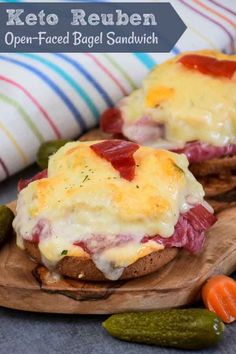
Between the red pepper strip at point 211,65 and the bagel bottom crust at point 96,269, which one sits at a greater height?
the red pepper strip at point 211,65

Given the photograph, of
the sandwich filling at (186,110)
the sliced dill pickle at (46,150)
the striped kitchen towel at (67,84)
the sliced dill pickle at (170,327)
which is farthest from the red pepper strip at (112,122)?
the sliced dill pickle at (170,327)

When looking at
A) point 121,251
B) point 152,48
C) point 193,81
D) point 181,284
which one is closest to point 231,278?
point 181,284

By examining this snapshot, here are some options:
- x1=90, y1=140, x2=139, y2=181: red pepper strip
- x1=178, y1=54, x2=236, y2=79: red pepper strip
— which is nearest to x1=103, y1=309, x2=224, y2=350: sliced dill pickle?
x1=90, y1=140, x2=139, y2=181: red pepper strip

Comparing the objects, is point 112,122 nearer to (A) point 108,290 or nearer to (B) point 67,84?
(B) point 67,84

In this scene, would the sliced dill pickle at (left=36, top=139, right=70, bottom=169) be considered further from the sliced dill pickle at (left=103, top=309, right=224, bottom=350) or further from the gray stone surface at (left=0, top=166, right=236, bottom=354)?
the sliced dill pickle at (left=103, top=309, right=224, bottom=350)

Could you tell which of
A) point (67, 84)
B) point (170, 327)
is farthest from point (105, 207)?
point (67, 84)

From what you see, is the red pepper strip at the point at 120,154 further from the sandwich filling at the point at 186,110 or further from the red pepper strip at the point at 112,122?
the red pepper strip at the point at 112,122
